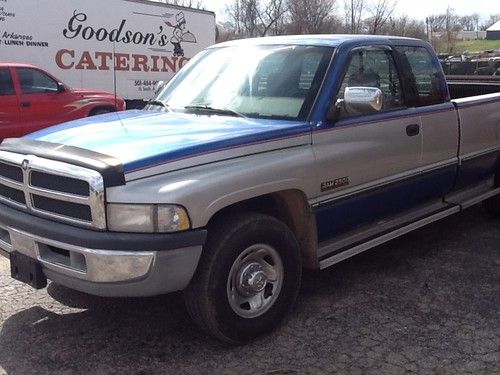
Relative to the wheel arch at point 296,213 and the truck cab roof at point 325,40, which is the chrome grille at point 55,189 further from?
the truck cab roof at point 325,40

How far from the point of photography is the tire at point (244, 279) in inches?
133

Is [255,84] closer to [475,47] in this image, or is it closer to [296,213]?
[296,213]

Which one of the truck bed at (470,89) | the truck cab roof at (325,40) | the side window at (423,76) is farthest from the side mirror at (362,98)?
the truck bed at (470,89)

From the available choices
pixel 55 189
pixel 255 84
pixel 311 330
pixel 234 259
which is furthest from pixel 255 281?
pixel 255 84

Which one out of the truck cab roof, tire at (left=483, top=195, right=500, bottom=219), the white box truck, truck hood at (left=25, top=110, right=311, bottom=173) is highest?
the white box truck

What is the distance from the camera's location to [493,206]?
6.30m

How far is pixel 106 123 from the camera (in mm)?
4098

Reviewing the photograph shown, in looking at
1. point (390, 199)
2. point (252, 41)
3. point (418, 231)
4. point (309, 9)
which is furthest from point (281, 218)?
point (309, 9)

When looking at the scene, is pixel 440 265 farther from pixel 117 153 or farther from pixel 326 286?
pixel 117 153

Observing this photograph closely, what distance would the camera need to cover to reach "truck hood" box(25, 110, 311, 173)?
129 inches

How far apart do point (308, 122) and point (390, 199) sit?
109 centimetres

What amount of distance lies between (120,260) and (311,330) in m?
1.38

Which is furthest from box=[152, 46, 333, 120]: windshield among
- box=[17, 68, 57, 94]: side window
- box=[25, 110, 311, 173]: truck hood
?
box=[17, 68, 57, 94]: side window

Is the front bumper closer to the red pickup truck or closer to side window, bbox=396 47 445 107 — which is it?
side window, bbox=396 47 445 107
